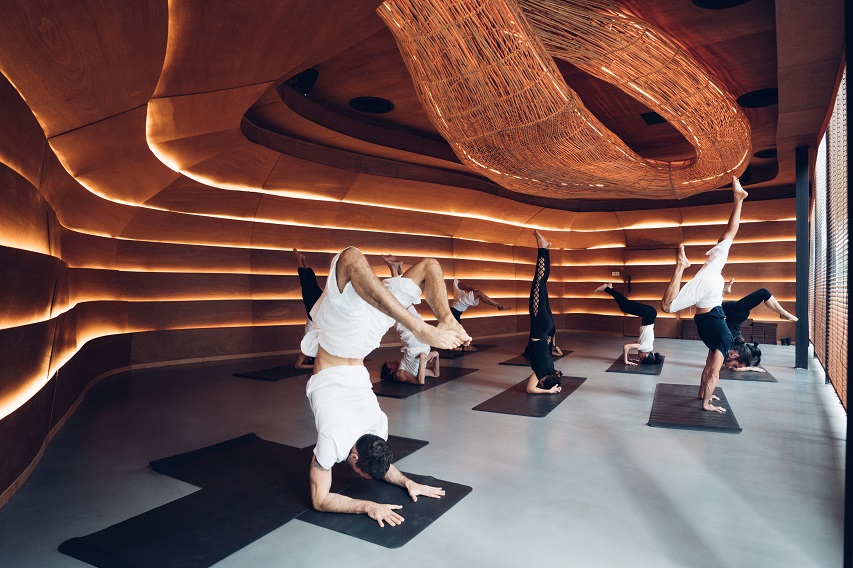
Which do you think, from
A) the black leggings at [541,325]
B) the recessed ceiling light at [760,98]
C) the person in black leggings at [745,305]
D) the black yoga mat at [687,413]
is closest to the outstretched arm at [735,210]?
the person in black leggings at [745,305]

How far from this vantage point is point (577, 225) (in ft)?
45.4

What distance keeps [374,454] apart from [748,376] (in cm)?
604

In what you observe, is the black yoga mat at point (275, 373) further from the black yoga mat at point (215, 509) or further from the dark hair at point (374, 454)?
the dark hair at point (374, 454)

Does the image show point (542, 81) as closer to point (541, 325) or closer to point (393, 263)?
point (393, 263)

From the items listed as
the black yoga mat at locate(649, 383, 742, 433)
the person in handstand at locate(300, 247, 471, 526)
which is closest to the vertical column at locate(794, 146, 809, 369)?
the black yoga mat at locate(649, 383, 742, 433)

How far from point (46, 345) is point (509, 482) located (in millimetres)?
3419

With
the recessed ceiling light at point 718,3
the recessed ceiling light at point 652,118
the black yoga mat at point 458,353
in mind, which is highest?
the recessed ceiling light at point 652,118

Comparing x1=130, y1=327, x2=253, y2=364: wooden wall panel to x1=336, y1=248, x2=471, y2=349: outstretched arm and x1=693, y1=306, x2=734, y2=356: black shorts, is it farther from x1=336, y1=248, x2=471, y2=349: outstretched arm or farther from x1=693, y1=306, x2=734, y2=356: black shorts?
Answer: x1=693, y1=306, x2=734, y2=356: black shorts

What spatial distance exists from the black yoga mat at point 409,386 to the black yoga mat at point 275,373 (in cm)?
134

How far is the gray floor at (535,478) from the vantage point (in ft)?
7.93

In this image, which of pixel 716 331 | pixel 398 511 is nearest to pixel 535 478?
pixel 398 511

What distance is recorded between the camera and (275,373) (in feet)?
23.7

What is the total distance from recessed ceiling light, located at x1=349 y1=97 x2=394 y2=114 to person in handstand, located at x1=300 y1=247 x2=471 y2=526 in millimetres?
5095

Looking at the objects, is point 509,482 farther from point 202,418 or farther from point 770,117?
point 770,117
